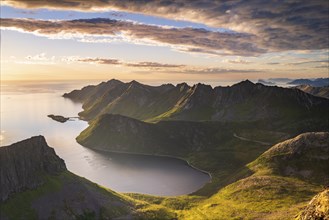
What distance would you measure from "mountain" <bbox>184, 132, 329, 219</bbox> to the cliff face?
67.1 meters

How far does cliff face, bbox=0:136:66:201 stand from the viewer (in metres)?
126

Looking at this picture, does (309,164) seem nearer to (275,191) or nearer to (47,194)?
(275,191)

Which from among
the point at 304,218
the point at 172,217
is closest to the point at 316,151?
the point at 172,217

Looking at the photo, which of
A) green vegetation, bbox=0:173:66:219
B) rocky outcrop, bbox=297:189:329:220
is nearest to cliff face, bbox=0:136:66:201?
green vegetation, bbox=0:173:66:219

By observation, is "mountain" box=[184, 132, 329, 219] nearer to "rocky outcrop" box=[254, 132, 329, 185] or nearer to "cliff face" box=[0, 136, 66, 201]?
"rocky outcrop" box=[254, 132, 329, 185]

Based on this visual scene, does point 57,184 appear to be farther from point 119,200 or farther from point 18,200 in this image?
point 119,200

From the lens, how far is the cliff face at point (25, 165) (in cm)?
12625

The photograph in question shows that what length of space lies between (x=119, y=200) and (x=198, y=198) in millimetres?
50758

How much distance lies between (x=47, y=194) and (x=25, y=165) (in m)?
15.5

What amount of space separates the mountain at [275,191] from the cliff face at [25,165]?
6709 centimetres

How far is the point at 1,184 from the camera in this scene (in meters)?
123

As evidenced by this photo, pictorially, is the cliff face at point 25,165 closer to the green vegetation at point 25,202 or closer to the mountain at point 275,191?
the green vegetation at point 25,202

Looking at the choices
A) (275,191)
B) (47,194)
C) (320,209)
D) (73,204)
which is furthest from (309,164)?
(320,209)

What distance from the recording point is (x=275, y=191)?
164m
